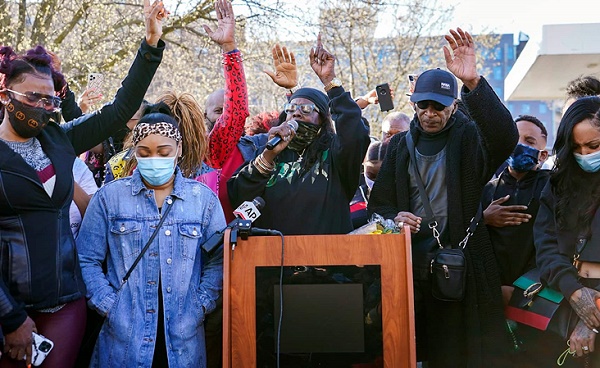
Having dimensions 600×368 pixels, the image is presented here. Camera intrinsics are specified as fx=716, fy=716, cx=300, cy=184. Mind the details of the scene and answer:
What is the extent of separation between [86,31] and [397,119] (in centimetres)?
846

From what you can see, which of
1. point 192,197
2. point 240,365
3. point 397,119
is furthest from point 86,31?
point 240,365

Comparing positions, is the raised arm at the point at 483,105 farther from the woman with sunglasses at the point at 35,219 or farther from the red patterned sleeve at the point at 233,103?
the woman with sunglasses at the point at 35,219

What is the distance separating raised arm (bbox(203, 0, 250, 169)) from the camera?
495 centimetres

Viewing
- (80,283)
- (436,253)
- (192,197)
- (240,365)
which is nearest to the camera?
(240,365)

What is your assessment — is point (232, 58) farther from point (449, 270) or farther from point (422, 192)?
point (449, 270)

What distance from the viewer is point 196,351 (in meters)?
3.98

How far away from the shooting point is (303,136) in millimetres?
4750

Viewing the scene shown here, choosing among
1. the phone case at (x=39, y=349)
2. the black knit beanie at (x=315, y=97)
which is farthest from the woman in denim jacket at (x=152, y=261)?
the black knit beanie at (x=315, y=97)

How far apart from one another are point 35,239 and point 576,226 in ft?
10.1

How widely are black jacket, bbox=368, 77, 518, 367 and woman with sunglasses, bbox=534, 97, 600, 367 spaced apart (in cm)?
34

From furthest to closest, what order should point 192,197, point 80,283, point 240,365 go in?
point 192,197, point 80,283, point 240,365

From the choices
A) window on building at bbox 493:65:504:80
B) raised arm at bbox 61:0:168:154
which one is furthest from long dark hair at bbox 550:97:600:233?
window on building at bbox 493:65:504:80

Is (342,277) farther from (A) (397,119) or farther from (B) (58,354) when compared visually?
(A) (397,119)

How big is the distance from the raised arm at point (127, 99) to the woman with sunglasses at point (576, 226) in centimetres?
254
